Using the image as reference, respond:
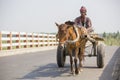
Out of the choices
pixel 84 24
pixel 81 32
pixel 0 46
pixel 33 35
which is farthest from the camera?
pixel 33 35

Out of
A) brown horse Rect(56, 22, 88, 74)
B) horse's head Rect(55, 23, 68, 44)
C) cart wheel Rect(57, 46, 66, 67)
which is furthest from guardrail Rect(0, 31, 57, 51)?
horse's head Rect(55, 23, 68, 44)

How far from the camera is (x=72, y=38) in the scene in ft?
30.6

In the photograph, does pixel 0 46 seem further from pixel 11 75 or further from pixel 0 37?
pixel 11 75

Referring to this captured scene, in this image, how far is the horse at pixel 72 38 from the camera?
8750 mm

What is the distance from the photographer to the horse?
8.75m

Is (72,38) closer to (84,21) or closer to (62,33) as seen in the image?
(62,33)

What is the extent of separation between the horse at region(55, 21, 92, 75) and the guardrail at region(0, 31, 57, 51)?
1023 cm

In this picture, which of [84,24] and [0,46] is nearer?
[84,24]

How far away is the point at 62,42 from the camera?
861cm

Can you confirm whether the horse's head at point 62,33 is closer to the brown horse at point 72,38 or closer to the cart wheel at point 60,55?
the brown horse at point 72,38

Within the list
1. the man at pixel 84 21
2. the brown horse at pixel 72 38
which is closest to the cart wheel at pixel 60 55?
the man at pixel 84 21

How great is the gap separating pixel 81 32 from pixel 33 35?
56.8ft

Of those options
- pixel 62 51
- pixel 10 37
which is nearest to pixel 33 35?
pixel 10 37

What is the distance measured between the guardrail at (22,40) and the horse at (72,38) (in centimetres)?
→ 1023
